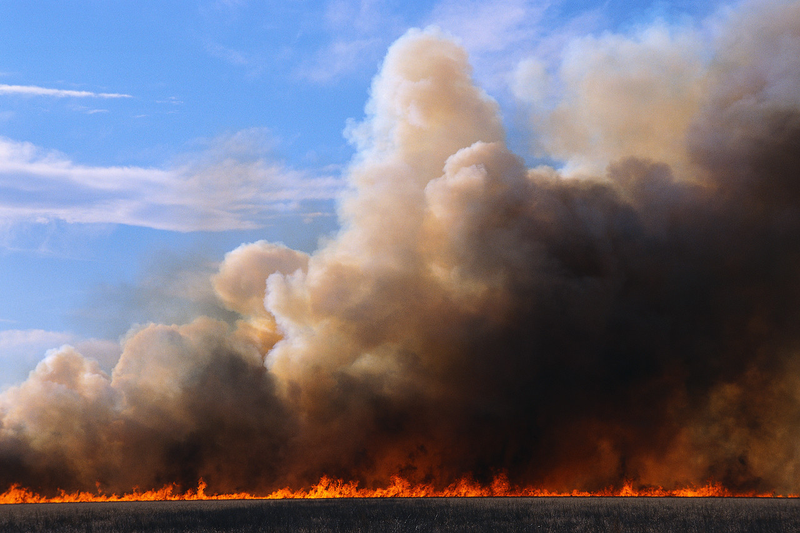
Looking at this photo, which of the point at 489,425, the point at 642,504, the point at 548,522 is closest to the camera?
the point at 548,522

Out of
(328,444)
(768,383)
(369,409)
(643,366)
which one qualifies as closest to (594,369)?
(643,366)

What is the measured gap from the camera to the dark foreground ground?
32.0m

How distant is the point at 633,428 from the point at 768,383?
13968mm

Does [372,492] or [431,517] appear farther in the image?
[372,492]

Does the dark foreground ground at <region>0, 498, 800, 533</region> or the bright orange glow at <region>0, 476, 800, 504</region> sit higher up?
the dark foreground ground at <region>0, 498, 800, 533</region>

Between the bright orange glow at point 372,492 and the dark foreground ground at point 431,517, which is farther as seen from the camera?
the bright orange glow at point 372,492

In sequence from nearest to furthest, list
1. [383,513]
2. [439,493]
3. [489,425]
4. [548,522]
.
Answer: [548,522] → [383,513] → [439,493] → [489,425]

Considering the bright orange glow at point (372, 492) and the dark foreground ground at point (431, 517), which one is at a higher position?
the dark foreground ground at point (431, 517)

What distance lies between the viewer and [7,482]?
65500mm

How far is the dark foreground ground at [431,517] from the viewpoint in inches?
1259

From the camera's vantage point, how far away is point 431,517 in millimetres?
36344

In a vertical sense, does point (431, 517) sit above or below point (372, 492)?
above

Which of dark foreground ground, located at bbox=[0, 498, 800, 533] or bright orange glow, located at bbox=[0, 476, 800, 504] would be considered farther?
bright orange glow, located at bbox=[0, 476, 800, 504]

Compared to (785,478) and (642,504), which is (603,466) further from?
(642,504)
